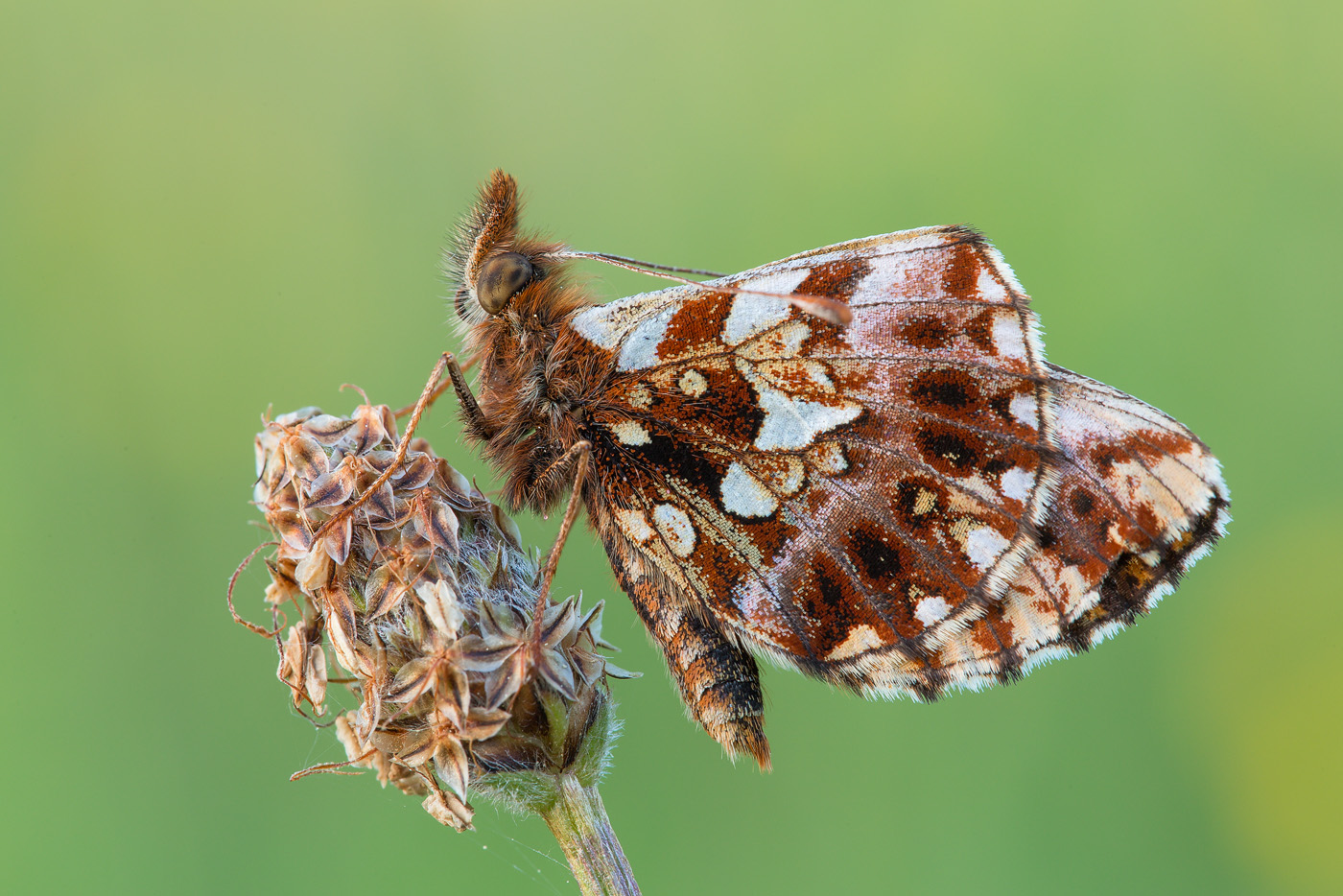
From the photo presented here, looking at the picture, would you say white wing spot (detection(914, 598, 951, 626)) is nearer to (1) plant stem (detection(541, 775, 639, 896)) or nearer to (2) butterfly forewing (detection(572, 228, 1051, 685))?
(2) butterfly forewing (detection(572, 228, 1051, 685))

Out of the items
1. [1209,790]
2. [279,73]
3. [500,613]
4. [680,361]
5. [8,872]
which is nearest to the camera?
[500,613]

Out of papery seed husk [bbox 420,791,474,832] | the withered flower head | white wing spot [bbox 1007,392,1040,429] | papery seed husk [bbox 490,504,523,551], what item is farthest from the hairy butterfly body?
papery seed husk [bbox 420,791,474,832]

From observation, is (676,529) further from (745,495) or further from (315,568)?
(315,568)

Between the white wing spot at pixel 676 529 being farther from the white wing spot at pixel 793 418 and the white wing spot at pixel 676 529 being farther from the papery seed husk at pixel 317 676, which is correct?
the papery seed husk at pixel 317 676

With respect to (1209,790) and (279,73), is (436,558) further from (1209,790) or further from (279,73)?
(279,73)

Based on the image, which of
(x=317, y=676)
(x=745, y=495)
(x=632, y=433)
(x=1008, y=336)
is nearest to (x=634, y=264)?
(x=632, y=433)

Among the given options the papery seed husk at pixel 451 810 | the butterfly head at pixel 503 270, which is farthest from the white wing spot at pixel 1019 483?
the papery seed husk at pixel 451 810

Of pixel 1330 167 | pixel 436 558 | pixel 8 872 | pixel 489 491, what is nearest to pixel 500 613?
pixel 436 558
